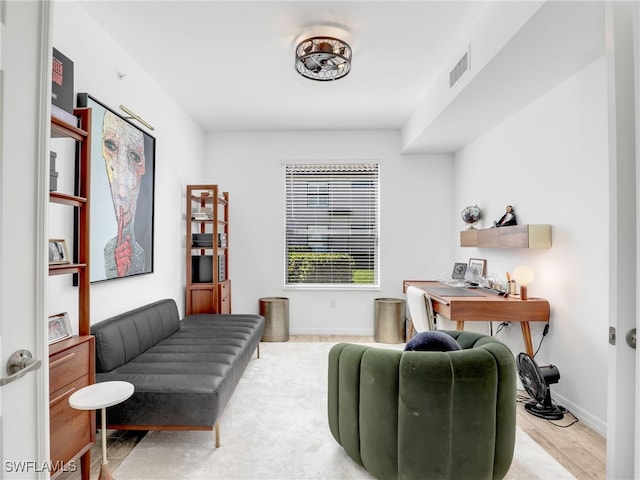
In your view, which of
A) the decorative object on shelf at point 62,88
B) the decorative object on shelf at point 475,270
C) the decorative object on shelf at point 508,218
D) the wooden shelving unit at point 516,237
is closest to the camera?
the decorative object on shelf at point 62,88

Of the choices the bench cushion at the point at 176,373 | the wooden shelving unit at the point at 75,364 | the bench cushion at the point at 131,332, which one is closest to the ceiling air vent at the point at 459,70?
the wooden shelving unit at the point at 75,364

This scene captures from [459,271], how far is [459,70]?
2.44 meters

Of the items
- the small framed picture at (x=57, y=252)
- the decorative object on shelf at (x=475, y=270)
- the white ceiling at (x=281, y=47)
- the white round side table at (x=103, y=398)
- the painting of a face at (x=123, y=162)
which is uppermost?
the white ceiling at (x=281, y=47)

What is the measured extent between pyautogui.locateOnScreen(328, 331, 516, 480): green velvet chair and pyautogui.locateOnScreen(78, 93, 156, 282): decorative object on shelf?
6.52 ft

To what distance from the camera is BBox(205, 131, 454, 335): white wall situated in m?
4.82

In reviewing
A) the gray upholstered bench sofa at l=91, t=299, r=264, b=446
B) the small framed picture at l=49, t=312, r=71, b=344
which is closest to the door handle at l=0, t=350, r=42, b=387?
the small framed picture at l=49, t=312, r=71, b=344

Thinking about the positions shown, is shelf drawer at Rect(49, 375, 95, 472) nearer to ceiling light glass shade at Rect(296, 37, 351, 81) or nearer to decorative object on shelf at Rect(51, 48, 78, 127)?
decorative object on shelf at Rect(51, 48, 78, 127)

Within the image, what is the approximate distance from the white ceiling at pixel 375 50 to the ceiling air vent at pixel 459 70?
0.06 meters

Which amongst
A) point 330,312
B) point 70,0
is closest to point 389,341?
point 330,312

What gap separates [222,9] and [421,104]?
2322mm

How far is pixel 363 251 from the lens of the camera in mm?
4914

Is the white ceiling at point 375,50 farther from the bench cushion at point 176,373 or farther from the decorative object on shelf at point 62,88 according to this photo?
the bench cushion at point 176,373

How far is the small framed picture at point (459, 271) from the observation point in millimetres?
4300

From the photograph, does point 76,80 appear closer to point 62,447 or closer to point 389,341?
point 62,447
